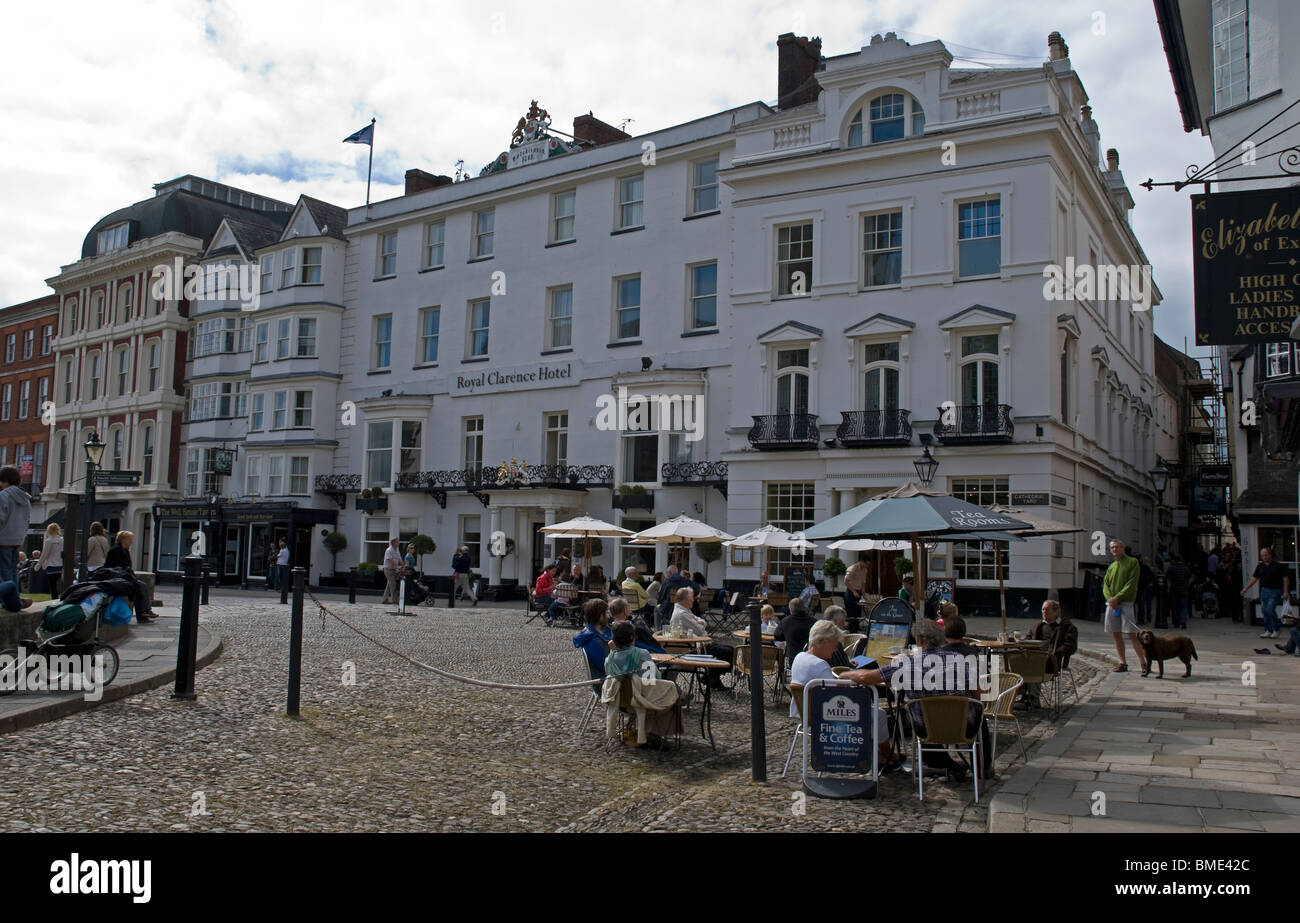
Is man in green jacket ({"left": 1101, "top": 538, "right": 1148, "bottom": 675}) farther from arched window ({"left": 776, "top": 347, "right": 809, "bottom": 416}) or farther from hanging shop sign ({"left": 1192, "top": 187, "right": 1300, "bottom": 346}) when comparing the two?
arched window ({"left": 776, "top": 347, "right": 809, "bottom": 416})

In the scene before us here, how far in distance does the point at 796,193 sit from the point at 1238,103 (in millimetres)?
12125

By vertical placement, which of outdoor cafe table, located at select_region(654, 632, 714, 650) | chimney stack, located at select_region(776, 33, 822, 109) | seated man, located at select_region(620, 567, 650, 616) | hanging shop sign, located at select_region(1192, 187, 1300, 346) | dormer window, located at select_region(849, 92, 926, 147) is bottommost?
outdoor cafe table, located at select_region(654, 632, 714, 650)

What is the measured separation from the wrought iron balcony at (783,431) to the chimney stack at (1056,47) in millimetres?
12656

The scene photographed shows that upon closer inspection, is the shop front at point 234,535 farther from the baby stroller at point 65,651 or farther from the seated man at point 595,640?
the seated man at point 595,640

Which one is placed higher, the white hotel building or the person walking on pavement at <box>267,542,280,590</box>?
the white hotel building

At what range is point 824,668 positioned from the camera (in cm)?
821

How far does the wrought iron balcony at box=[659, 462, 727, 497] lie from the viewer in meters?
29.4

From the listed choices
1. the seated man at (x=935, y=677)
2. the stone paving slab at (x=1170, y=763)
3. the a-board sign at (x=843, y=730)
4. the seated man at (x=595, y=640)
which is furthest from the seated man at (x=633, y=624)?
the stone paving slab at (x=1170, y=763)

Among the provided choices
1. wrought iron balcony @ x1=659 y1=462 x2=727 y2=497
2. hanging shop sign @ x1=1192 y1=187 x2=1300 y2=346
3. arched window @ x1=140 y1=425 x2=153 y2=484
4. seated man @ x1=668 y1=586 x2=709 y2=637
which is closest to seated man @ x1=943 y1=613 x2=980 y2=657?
hanging shop sign @ x1=1192 y1=187 x2=1300 y2=346

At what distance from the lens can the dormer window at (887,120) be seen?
27234 mm

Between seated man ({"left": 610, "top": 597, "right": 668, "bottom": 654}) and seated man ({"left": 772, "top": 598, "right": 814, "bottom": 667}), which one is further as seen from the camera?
seated man ({"left": 772, "top": 598, "right": 814, "bottom": 667})

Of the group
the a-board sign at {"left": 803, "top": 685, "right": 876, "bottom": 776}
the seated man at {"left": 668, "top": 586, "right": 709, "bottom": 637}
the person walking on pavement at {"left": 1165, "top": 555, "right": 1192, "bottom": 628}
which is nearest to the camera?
the a-board sign at {"left": 803, "top": 685, "right": 876, "bottom": 776}

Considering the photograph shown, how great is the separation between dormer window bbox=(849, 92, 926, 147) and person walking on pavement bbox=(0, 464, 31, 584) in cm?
2236
